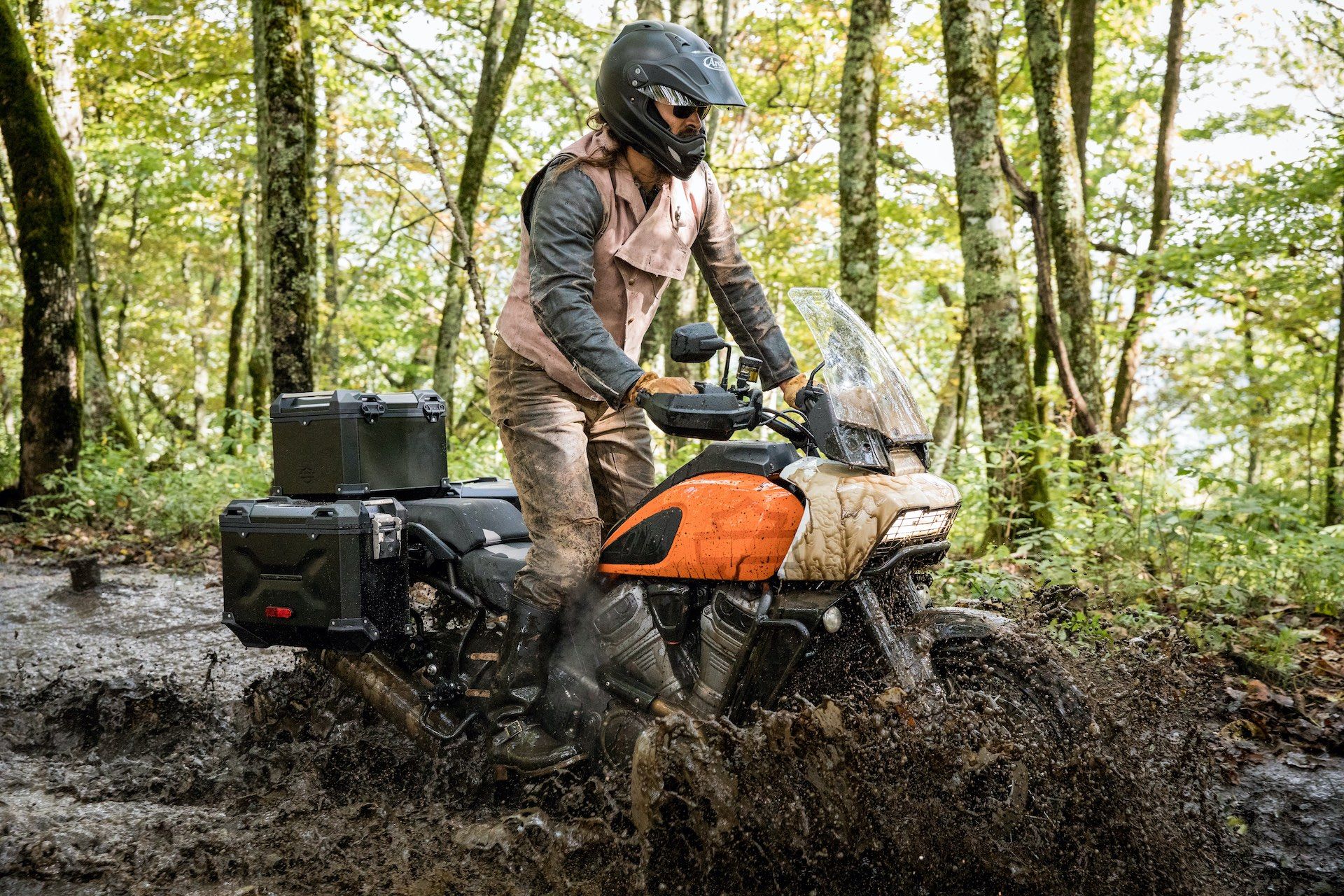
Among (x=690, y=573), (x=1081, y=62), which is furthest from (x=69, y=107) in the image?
(x=690, y=573)

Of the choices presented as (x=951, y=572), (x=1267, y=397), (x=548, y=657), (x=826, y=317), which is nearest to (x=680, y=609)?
(x=548, y=657)

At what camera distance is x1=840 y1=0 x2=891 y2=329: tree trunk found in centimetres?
933

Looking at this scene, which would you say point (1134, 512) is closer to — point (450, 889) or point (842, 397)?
point (842, 397)

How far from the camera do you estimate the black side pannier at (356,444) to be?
4.29 m

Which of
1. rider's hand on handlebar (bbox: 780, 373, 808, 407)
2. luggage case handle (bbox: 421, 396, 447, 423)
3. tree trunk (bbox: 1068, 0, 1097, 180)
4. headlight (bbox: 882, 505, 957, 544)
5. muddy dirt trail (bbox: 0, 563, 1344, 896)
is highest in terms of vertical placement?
tree trunk (bbox: 1068, 0, 1097, 180)

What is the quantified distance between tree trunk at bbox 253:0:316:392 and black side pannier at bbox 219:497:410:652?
475 cm

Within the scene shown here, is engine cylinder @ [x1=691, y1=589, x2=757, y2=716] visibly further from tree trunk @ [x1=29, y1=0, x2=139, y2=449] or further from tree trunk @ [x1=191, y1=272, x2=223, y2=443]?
tree trunk @ [x1=191, y1=272, x2=223, y2=443]

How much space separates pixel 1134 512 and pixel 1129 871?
15.4 feet

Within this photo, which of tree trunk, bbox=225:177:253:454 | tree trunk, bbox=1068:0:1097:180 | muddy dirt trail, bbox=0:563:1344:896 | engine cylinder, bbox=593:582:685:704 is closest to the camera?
muddy dirt trail, bbox=0:563:1344:896

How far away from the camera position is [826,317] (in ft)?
11.2

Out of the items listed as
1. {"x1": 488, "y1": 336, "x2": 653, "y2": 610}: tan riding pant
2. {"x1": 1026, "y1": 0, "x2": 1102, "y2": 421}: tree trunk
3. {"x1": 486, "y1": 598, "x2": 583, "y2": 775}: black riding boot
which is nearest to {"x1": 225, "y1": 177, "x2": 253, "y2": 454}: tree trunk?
{"x1": 1026, "y1": 0, "x2": 1102, "y2": 421}: tree trunk

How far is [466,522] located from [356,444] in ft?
1.96

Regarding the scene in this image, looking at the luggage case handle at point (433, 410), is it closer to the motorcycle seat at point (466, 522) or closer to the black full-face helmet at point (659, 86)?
the motorcycle seat at point (466, 522)

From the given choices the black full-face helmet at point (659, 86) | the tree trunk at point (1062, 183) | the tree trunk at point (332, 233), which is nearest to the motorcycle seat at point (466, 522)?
the black full-face helmet at point (659, 86)
